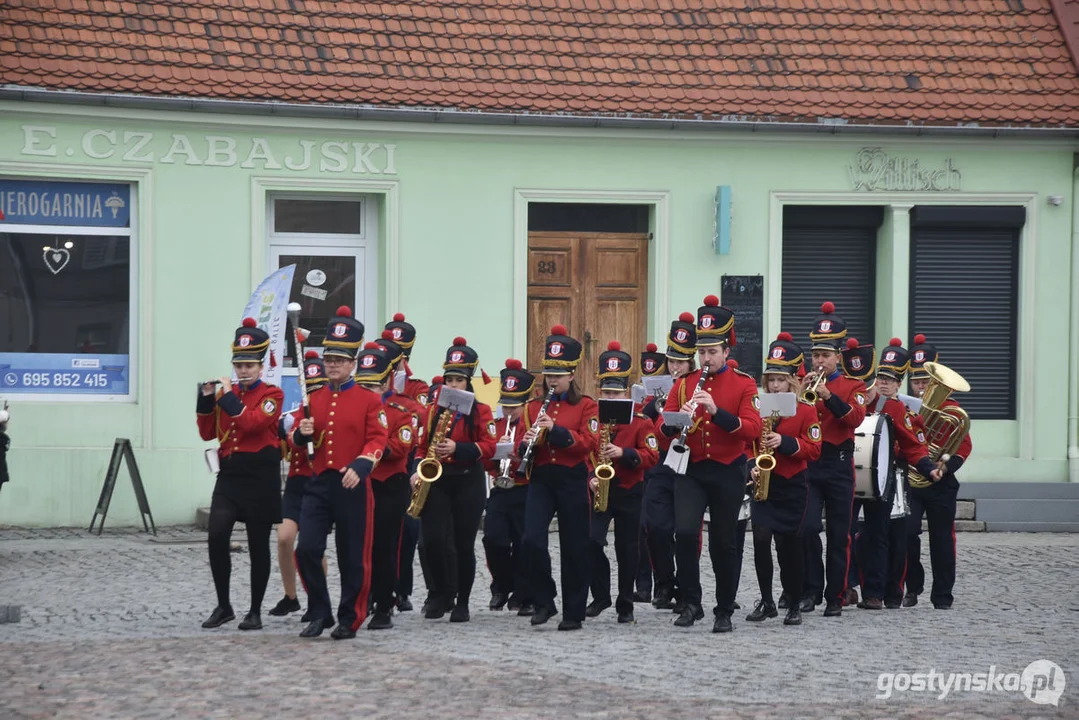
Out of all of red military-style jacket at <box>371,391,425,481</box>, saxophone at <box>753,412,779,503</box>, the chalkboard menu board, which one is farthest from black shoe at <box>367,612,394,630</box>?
the chalkboard menu board

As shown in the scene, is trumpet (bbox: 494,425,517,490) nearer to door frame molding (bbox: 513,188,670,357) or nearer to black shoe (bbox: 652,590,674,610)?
black shoe (bbox: 652,590,674,610)

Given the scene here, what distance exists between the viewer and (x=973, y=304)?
19859mm

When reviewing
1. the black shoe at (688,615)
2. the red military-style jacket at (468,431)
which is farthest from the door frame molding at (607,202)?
the black shoe at (688,615)

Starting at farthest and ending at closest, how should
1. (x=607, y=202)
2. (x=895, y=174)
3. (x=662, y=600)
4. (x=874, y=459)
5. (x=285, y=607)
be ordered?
1. (x=895, y=174)
2. (x=607, y=202)
3. (x=662, y=600)
4. (x=874, y=459)
5. (x=285, y=607)

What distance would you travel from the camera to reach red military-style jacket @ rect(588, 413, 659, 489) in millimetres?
12609

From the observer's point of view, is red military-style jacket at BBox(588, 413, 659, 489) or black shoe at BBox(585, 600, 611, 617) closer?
black shoe at BBox(585, 600, 611, 617)

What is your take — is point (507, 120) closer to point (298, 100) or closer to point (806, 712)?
point (298, 100)

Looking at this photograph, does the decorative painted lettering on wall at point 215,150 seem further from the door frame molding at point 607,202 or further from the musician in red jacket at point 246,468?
the musician in red jacket at point 246,468

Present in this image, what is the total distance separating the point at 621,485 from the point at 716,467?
4.43 feet

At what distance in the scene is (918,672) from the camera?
9.64 m

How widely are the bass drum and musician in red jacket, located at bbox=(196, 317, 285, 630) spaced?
4308 mm

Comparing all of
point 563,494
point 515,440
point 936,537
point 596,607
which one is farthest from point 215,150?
point 936,537

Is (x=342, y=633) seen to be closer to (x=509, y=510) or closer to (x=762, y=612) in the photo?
→ (x=509, y=510)

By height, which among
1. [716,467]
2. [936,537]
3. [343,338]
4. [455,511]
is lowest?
[936,537]
